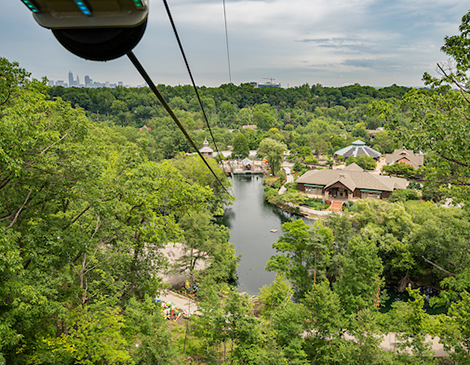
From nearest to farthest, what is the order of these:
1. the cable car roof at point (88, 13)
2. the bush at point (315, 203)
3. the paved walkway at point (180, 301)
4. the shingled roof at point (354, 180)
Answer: the cable car roof at point (88, 13) < the paved walkway at point (180, 301) < the bush at point (315, 203) < the shingled roof at point (354, 180)

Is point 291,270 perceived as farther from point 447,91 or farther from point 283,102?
point 283,102

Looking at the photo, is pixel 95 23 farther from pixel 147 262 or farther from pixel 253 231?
pixel 253 231

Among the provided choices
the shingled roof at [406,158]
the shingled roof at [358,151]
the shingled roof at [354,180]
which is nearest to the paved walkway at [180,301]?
the shingled roof at [354,180]

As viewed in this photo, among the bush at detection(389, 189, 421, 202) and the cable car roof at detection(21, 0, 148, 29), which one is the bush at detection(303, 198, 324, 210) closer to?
the bush at detection(389, 189, 421, 202)

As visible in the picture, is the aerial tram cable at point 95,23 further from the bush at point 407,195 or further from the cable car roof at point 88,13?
the bush at point 407,195

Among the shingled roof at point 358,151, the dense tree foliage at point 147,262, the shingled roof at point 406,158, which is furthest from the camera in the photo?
the shingled roof at point 358,151
